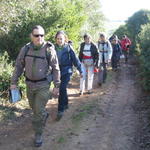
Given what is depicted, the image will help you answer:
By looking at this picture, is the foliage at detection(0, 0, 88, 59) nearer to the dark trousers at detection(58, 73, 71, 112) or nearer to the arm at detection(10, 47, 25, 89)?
the dark trousers at detection(58, 73, 71, 112)

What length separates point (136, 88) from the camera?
41.3ft

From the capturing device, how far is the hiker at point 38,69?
21.4 feet

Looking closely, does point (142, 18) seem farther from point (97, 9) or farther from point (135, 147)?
point (135, 147)

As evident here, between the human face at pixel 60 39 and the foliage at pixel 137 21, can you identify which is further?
the foliage at pixel 137 21

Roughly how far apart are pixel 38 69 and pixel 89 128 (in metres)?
2.18

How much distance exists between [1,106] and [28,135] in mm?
1789

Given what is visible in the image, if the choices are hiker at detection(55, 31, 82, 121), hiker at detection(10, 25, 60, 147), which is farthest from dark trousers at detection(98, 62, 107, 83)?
hiker at detection(10, 25, 60, 147)

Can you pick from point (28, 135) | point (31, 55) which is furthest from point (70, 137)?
point (31, 55)

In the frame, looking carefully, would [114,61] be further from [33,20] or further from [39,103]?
[39,103]

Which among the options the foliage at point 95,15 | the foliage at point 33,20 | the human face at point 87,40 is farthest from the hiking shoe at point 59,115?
the foliage at point 95,15

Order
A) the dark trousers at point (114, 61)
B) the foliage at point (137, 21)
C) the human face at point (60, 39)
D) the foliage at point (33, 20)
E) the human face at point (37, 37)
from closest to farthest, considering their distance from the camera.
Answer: the human face at point (37, 37), the human face at point (60, 39), the foliage at point (33, 20), the dark trousers at point (114, 61), the foliage at point (137, 21)

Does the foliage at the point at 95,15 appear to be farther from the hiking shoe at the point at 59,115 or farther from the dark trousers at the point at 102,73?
the hiking shoe at the point at 59,115

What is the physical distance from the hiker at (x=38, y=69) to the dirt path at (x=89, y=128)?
57 cm

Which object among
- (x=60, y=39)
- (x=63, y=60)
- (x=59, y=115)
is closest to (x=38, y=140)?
(x=59, y=115)
